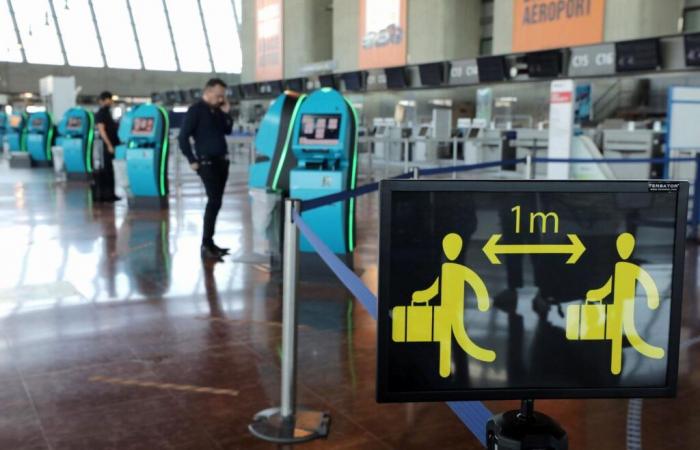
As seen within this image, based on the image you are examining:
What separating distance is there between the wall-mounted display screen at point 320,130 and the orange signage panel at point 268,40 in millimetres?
23572

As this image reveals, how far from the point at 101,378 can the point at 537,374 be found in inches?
97.6

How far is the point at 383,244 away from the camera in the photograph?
4.51ft

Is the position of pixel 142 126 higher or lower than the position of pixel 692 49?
lower

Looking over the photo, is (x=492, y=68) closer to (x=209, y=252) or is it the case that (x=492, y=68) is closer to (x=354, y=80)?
(x=354, y=80)

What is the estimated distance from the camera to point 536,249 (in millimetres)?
1391

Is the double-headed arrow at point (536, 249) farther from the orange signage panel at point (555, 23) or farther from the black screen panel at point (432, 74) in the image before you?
the black screen panel at point (432, 74)

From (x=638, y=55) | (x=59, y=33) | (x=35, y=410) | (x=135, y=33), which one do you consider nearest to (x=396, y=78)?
(x=638, y=55)

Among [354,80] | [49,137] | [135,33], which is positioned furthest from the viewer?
[135,33]

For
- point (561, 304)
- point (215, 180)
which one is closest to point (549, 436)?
point (561, 304)

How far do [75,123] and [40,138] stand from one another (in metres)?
5.31

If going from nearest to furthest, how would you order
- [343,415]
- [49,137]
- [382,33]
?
1. [343,415]
2. [49,137]
3. [382,33]

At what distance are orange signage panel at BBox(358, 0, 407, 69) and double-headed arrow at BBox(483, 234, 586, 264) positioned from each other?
2134cm

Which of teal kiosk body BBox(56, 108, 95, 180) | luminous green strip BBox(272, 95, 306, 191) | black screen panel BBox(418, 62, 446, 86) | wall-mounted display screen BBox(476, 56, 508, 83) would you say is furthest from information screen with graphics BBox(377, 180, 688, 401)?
black screen panel BBox(418, 62, 446, 86)

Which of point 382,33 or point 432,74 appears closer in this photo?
point 432,74
